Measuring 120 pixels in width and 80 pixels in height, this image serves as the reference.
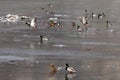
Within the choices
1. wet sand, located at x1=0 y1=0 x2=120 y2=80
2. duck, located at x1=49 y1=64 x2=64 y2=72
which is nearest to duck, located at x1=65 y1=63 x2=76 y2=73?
wet sand, located at x1=0 y1=0 x2=120 y2=80

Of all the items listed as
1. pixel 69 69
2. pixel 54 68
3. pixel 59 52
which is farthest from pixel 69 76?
pixel 59 52

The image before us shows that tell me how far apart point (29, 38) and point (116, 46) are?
4.82m

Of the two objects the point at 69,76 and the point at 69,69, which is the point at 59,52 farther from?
the point at 69,76

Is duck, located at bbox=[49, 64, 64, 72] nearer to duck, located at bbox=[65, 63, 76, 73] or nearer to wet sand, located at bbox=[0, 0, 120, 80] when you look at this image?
wet sand, located at bbox=[0, 0, 120, 80]

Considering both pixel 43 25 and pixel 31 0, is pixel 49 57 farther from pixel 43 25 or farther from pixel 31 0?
pixel 31 0

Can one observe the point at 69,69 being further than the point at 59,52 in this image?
No

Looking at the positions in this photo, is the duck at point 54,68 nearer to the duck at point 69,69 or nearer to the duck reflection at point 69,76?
the duck at point 69,69

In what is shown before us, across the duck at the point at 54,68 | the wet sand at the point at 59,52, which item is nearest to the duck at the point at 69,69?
the wet sand at the point at 59,52

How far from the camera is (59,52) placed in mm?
24469

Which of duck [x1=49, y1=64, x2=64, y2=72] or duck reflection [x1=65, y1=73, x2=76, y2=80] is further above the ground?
duck [x1=49, y1=64, x2=64, y2=72]

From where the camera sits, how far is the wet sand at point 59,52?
19.6 m

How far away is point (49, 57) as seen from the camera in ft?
75.8

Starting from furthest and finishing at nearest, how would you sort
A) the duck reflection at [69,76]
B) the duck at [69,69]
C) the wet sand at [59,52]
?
the duck at [69,69] < the wet sand at [59,52] < the duck reflection at [69,76]

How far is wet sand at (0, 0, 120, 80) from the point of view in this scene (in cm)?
1961
